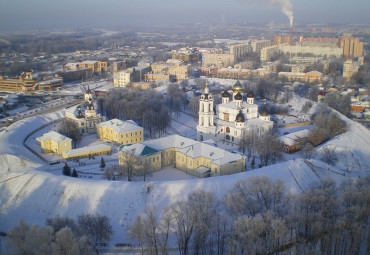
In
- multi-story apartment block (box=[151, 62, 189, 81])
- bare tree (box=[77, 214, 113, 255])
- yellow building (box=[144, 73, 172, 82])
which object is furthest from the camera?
multi-story apartment block (box=[151, 62, 189, 81])

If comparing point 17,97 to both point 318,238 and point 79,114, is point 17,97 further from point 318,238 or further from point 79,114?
point 318,238

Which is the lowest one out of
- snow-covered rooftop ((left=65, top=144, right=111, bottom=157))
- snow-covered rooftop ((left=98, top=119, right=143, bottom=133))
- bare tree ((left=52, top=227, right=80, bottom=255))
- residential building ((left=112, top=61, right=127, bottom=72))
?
snow-covered rooftop ((left=65, top=144, right=111, bottom=157))

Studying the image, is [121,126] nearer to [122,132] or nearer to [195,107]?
[122,132]

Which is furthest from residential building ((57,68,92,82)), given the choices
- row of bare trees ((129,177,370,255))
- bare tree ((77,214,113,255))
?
row of bare trees ((129,177,370,255))

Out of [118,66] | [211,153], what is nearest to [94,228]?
[211,153]

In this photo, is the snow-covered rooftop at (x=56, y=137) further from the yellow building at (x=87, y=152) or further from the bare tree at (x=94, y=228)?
the bare tree at (x=94, y=228)

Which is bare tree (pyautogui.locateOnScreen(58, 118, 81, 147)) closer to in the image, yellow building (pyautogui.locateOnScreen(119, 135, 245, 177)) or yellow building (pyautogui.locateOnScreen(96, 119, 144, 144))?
yellow building (pyautogui.locateOnScreen(96, 119, 144, 144))

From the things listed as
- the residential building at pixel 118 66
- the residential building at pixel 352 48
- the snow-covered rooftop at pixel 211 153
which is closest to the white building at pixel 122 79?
the residential building at pixel 118 66
